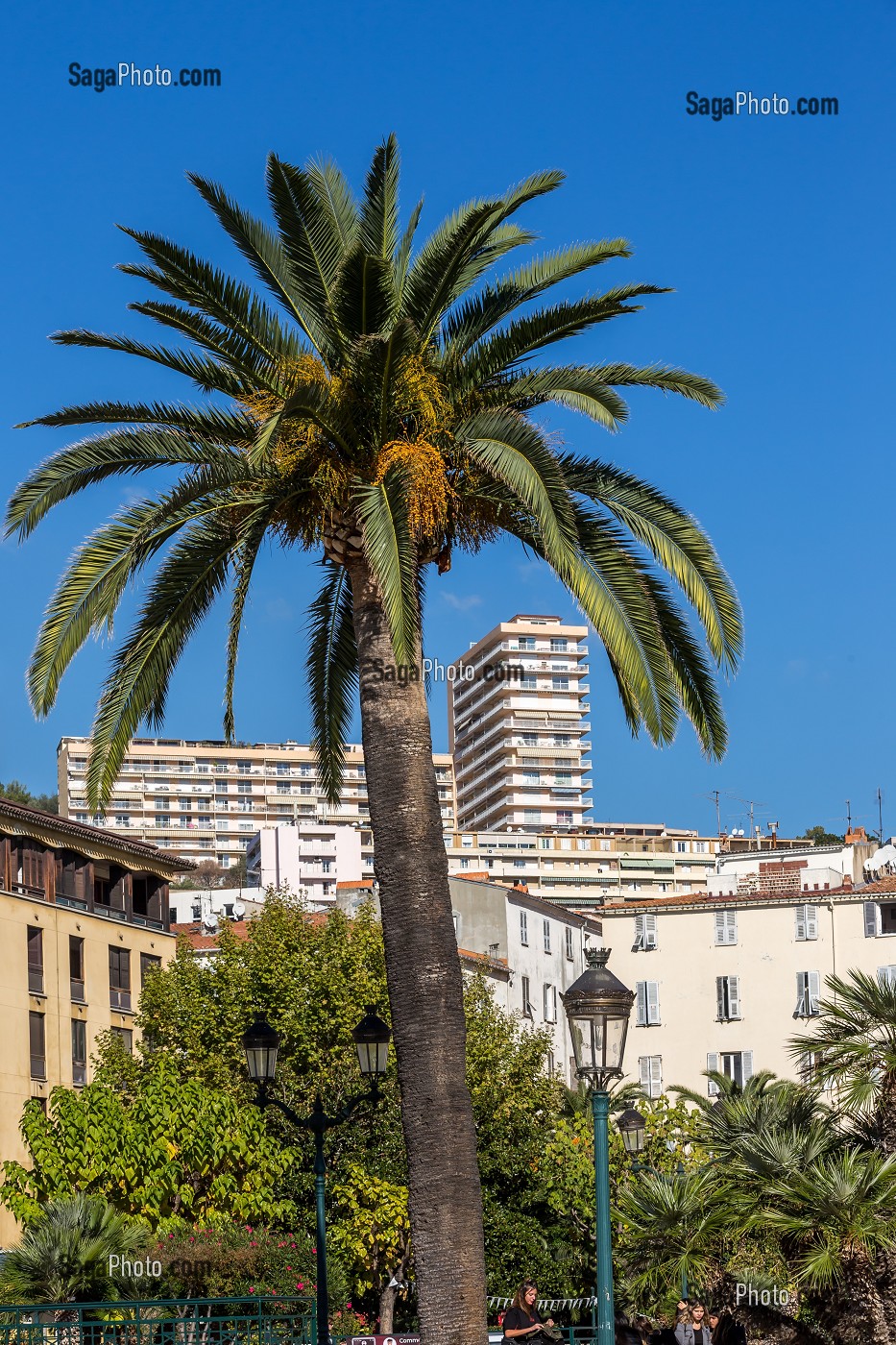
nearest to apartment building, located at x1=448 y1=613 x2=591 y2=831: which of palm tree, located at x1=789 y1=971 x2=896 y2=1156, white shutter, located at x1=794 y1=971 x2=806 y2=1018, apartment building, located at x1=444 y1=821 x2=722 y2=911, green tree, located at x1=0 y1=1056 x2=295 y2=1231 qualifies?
apartment building, located at x1=444 y1=821 x2=722 y2=911

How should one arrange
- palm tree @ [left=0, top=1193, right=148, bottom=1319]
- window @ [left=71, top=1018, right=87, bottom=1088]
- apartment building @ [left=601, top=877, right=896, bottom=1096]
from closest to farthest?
1. palm tree @ [left=0, top=1193, right=148, bottom=1319]
2. window @ [left=71, top=1018, right=87, bottom=1088]
3. apartment building @ [left=601, top=877, right=896, bottom=1096]

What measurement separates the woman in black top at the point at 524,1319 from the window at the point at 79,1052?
38.1 m

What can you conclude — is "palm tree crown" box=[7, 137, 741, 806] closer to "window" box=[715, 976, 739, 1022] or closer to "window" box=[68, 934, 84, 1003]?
"window" box=[68, 934, 84, 1003]

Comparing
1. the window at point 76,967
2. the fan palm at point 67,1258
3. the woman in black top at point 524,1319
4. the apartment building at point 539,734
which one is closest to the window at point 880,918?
the window at point 76,967

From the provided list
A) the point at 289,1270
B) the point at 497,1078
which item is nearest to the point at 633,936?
the point at 497,1078

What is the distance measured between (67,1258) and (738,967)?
40.6 metres

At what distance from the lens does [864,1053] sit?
18922mm

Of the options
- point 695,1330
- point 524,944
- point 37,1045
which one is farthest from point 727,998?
point 695,1330

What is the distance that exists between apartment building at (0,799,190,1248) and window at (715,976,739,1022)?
18068 millimetres

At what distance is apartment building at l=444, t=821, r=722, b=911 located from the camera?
132625 millimetres

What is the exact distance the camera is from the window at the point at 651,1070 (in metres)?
64.3

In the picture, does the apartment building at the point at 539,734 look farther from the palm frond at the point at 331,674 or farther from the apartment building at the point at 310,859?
the palm frond at the point at 331,674

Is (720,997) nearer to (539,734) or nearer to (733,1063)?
(733,1063)

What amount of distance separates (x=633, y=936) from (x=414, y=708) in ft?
174
